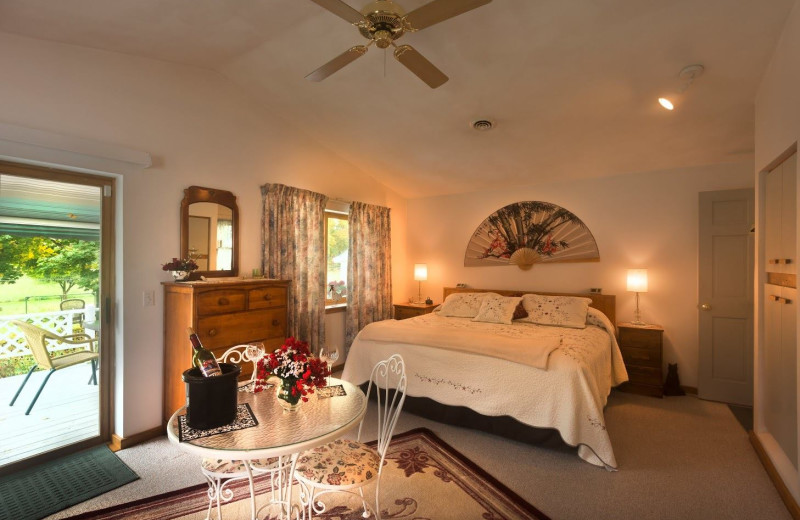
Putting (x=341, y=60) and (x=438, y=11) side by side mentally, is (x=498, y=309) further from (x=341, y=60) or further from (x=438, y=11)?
(x=438, y=11)

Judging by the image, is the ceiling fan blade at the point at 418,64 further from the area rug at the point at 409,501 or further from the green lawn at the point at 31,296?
the green lawn at the point at 31,296

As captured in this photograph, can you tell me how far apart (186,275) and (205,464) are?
1.78m

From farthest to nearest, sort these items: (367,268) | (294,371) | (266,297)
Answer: (367,268) < (266,297) < (294,371)

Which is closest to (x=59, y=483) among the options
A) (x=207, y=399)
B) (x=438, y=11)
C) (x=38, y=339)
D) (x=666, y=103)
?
(x=38, y=339)

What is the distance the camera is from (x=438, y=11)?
1.83 metres

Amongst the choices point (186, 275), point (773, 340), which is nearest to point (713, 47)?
point (773, 340)

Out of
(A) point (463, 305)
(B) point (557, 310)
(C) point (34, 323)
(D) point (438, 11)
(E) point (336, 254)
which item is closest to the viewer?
(D) point (438, 11)

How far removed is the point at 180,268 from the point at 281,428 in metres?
2.08

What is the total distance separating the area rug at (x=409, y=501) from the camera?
210 centimetres

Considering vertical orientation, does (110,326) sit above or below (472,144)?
below

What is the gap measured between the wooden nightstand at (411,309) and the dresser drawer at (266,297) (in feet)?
7.21

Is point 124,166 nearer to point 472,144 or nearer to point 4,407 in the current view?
point 4,407

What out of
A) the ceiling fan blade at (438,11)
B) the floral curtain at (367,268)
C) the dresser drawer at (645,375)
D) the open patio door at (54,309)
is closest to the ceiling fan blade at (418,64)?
the ceiling fan blade at (438,11)

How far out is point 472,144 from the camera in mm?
4117
